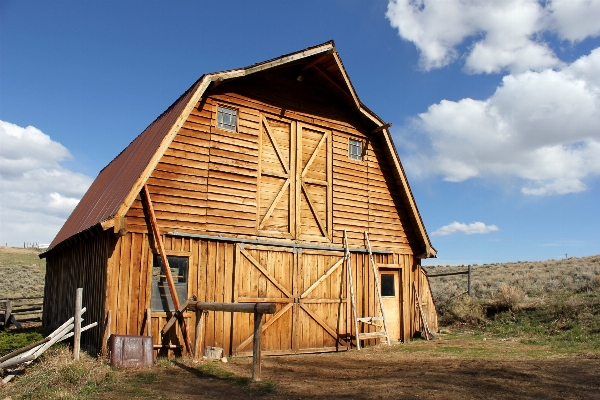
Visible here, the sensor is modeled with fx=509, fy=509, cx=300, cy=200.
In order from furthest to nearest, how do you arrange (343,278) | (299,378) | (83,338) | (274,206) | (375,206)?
(375,206) → (343,278) → (274,206) → (83,338) → (299,378)

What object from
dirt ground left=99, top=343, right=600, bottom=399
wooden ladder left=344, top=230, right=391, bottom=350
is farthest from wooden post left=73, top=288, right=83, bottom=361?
wooden ladder left=344, top=230, right=391, bottom=350

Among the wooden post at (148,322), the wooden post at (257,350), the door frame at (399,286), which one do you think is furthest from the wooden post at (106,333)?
the door frame at (399,286)

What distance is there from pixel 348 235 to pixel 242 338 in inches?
173

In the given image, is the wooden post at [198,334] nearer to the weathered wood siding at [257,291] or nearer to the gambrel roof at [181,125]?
the weathered wood siding at [257,291]

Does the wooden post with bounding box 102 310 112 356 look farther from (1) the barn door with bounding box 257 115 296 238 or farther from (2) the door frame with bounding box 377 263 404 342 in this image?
(2) the door frame with bounding box 377 263 404 342

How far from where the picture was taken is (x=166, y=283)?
11.6 m

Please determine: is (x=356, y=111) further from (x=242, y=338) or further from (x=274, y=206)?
(x=242, y=338)

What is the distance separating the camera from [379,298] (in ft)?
49.2

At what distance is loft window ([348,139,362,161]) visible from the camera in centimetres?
1554

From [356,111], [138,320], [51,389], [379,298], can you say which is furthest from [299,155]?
[51,389]

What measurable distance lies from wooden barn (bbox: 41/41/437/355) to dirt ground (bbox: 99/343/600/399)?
Result: 5.95 ft

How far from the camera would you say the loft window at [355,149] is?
15.5 metres

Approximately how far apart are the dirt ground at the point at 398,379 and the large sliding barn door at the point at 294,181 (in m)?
3.57

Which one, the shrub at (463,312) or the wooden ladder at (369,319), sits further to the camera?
the shrub at (463,312)
